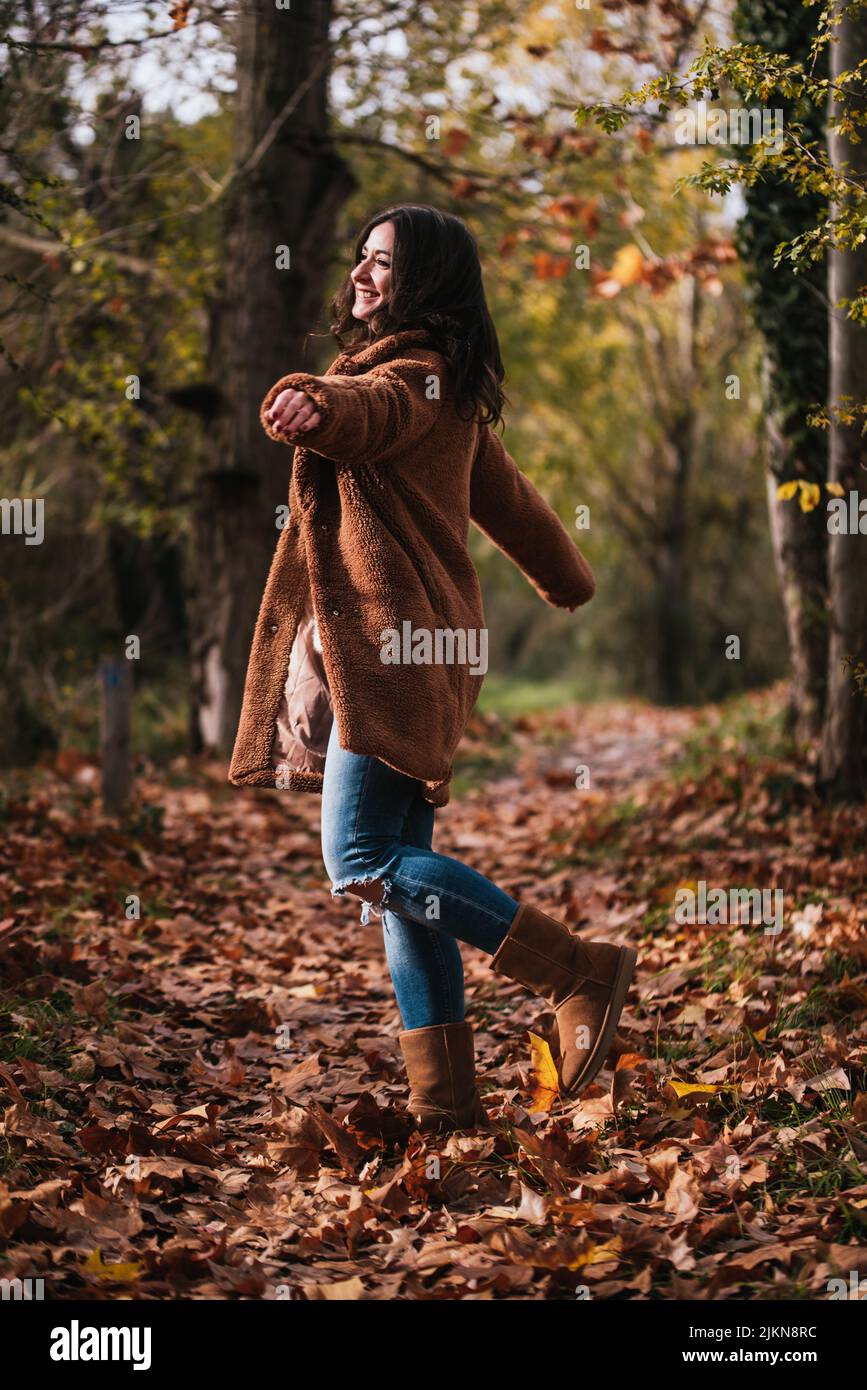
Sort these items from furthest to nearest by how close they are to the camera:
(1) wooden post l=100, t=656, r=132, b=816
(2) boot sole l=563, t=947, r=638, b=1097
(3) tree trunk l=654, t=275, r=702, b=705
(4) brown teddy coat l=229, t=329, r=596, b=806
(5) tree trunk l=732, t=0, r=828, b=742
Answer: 1. (3) tree trunk l=654, t=275, r=702, b=705
2. (1) wooden post l=100, t=656, r=132, b=816
3. (5) tree trunk l=732, t=0, r=828, b=742
4. (2) boot sole l=563, t=947, r=638, b=1097
5. (4) brown teddy coat l=229, t=329, r=596, b=806

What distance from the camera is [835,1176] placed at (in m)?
2.81

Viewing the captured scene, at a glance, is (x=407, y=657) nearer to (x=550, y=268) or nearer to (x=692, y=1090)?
(x=692, y=1090)

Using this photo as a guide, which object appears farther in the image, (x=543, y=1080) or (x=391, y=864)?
(x=543, y=1080)

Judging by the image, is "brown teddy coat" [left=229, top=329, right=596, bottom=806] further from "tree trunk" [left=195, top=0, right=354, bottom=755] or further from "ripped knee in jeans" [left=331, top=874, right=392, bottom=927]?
"tree trunk" [left=195, top=0, right=354, bottom=755]

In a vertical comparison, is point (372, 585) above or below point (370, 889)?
above

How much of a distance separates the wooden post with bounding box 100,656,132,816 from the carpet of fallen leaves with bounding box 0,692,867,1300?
32 cm

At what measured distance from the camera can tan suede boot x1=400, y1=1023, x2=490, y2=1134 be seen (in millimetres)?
3127

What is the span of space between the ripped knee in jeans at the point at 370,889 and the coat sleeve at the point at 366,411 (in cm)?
94

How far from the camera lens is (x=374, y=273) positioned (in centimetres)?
308

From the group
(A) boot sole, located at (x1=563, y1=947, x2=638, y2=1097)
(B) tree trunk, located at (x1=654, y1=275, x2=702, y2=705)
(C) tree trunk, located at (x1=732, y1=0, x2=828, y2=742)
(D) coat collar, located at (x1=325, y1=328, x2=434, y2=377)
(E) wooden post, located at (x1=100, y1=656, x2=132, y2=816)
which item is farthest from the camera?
(B) tree trunk, located at (x1=654, y1=275, x2=702, y2=705)

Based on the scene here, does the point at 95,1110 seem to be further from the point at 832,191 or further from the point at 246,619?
the point at 246,619

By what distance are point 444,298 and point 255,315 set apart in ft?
17.3

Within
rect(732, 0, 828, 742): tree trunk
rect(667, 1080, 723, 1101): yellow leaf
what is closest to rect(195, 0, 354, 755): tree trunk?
rect(732, 0, 828, 742): tree trunk

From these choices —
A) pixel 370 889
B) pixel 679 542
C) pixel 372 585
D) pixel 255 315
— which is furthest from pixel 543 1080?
pixel 679 542
